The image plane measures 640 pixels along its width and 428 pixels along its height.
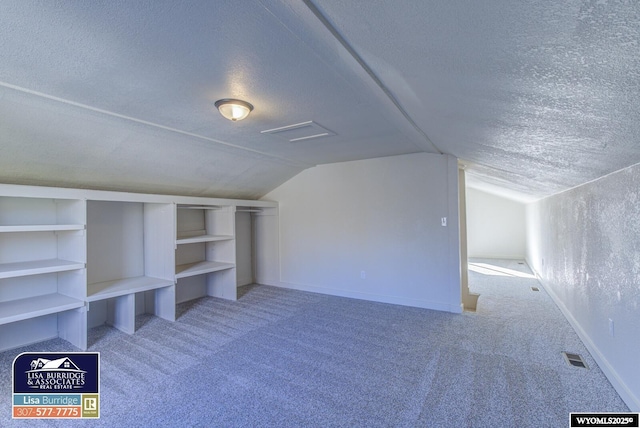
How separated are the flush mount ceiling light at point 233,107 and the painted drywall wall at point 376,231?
280 centimetres

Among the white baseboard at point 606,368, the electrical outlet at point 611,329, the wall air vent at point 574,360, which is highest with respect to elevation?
the electrical outlet at point 611,329

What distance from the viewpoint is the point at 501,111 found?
69.0 inches

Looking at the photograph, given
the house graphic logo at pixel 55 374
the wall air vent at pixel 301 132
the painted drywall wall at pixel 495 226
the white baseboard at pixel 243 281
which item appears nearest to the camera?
the house graphic logo at pixel 55 374

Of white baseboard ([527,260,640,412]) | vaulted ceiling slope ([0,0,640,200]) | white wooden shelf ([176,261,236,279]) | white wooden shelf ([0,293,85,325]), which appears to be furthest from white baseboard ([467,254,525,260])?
white wooden shelf ([0,293,85,325])

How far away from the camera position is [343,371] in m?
2.68

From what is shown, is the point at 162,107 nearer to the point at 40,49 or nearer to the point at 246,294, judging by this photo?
the point at 40,49

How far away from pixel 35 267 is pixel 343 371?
10.1ft

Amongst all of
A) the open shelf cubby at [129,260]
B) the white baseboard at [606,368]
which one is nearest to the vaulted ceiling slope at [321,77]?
the open shelf cubby at [129,260]

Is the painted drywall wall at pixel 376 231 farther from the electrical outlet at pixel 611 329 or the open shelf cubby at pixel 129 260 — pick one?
the open shelf cubby at pixel 129 260

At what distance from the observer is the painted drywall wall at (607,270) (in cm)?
208

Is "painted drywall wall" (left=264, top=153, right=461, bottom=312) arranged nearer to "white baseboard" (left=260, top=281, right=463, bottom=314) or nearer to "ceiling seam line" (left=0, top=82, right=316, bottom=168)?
"white baseboard" (left=260, top=281, right=463, bottom=314)

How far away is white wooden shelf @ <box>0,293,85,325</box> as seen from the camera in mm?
2779

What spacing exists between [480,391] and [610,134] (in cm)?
194

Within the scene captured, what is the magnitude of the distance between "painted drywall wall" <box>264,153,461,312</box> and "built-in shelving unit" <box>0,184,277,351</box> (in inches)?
42.8
